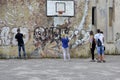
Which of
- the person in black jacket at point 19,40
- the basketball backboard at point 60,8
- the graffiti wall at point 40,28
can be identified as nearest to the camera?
the person in black jacket at point 19,40

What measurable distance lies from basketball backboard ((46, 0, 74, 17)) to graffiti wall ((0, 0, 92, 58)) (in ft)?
0.87

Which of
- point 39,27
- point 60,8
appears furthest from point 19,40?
point 60,8

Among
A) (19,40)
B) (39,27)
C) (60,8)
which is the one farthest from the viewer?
(60,8)

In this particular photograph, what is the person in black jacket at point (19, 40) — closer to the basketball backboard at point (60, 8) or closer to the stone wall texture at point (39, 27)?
the stone wall texture at point (39, 27)

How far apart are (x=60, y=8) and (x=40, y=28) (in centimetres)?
183

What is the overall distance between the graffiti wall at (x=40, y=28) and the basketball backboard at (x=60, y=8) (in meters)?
0.26

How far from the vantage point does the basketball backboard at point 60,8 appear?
24359 mm

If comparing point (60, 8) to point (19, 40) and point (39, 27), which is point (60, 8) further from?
point (19, 40)

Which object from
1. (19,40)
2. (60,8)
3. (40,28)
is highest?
(60,8)

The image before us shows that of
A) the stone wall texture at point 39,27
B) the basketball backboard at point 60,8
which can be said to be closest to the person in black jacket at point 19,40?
the stone wall texture at point 39,27

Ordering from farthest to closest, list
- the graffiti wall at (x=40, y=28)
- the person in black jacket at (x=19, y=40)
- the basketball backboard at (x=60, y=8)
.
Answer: the basketball backboard at (x=60, y=8) → the graffiti wall at (x=40, y=28) → the person in black jacket at (x=19, y=40)

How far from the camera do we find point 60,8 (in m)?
24.5

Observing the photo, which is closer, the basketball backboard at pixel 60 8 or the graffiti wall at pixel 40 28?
the graffiti wall at pixel 40 28

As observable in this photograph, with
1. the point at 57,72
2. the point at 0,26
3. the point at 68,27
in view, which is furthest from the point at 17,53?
the point at 57,72
